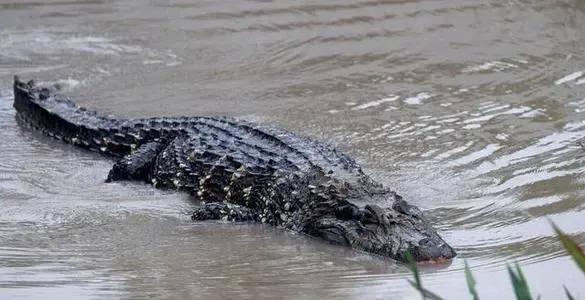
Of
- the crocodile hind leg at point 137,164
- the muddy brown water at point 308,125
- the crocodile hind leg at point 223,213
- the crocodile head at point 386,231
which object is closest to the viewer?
the muddy brown water at point 308,125

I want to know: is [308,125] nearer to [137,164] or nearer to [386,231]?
[137,164]

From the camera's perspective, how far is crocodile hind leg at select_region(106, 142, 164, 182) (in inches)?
296

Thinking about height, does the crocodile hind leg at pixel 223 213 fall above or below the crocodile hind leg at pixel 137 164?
below

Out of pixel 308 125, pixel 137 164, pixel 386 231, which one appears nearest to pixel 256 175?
pixel 137 164

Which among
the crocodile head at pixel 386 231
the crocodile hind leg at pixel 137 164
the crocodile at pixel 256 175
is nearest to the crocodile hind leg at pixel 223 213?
the crocodile at pixel 256 175

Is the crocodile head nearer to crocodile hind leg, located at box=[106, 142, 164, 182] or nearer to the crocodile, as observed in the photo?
the crocodile

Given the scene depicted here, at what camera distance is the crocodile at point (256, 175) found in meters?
6.00

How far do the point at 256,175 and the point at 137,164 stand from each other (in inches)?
43.6

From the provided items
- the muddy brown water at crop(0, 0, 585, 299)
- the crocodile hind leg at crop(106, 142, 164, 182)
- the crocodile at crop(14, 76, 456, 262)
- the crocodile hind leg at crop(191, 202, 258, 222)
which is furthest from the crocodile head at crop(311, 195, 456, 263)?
the crocodile hind leg at crop(106, 142, 164, 182)

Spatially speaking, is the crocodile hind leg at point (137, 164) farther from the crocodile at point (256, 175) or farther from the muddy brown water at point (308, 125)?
the muddy brown water at point (308, 125)

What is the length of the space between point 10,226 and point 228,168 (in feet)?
4.86

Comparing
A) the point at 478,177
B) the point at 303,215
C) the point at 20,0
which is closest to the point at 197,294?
the point at 303,215

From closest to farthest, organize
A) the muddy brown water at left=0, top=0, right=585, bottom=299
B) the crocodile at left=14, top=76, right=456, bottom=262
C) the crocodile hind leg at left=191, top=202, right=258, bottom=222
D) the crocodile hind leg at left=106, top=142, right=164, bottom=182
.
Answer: the muddy brown water at left=0, top=0, right=585, bottom=299 < the crocodile at left=14, top=76, right=456, bottom=262 < the crocodile hind leg at left=191, top=202, right=258, bottom=222 < the crocodile hind leg at left=106, top=142, right=164, bottom=182

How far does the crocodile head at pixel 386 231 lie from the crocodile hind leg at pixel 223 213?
0.53 meters
